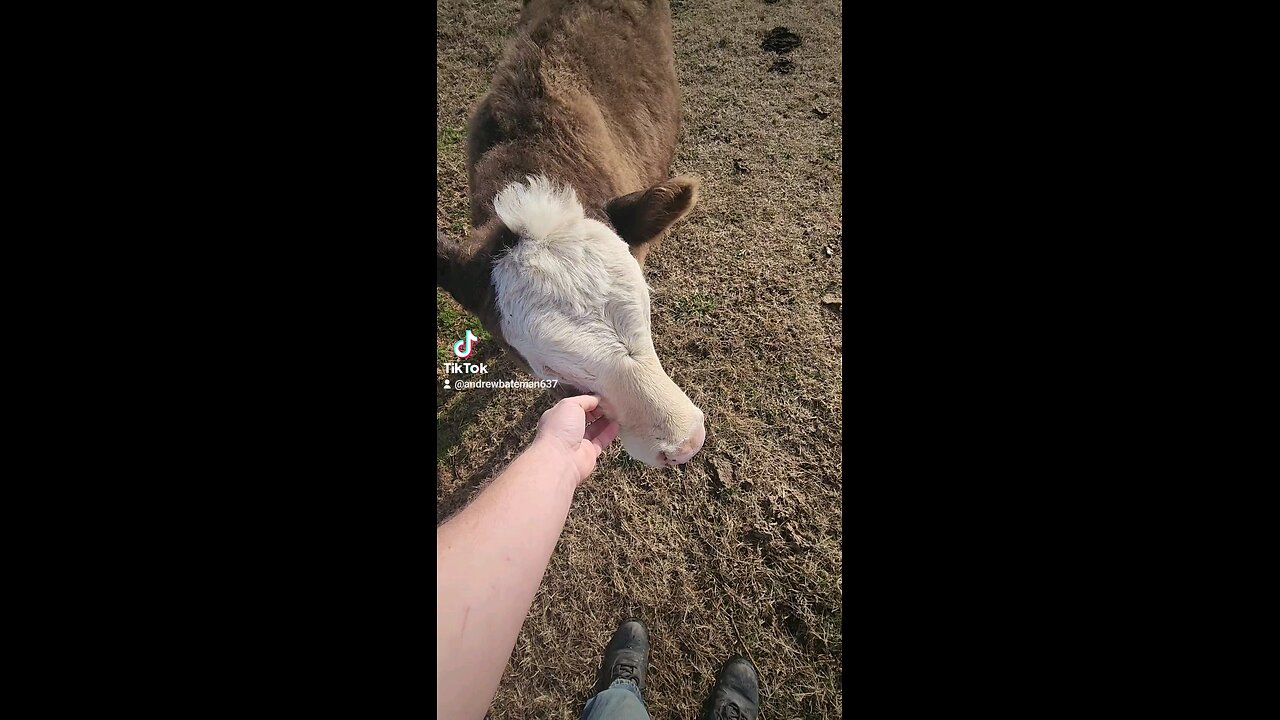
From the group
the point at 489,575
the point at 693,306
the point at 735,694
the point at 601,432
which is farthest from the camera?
the point at 693,306

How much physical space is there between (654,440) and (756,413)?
22.3 inches

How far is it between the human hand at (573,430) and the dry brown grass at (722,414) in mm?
316

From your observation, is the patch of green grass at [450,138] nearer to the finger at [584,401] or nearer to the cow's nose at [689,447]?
the finger at [584,401]

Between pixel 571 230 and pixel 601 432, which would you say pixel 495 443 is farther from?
pixel 571 230

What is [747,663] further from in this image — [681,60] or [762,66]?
[681,60]

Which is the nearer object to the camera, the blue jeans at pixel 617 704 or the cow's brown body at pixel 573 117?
the blue jeans at pixel 617 704

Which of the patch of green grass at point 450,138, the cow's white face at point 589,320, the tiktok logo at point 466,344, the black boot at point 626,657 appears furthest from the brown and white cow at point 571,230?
the black boot at point 626,657

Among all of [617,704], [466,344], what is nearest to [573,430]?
[466,344]

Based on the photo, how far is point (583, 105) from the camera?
2.11m

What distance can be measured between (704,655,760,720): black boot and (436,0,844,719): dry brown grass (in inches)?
1.4

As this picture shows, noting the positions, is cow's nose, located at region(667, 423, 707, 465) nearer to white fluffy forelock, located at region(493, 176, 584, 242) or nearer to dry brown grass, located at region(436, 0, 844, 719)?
dry brown grass, located at region(436, 0, 844, 719)

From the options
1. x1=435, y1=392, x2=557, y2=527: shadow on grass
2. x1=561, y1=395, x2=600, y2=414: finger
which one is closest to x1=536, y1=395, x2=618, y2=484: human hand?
x1=561, y1=395, x2=600, y2=414: finger

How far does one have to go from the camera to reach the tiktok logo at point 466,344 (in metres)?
1.88

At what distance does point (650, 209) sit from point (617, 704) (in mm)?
1663
